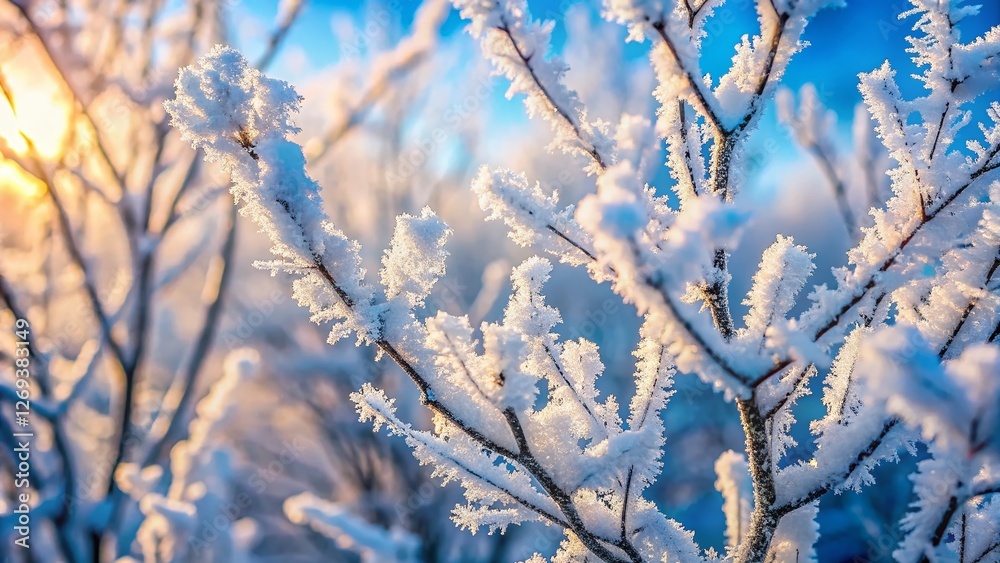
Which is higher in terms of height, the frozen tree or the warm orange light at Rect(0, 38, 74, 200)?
the warm orange light at Rect(0, 38, 74, 200)

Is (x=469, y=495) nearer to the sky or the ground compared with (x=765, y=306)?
nearer to the ground

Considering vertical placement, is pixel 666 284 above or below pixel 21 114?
below

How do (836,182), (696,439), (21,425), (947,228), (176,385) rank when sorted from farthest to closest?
(696,439) < (836,182) < (176,385) < (21,425) < (947,228)

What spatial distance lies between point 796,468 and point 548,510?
478 mm

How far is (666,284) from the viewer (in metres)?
0.60

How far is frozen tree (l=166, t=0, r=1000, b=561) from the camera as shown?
0.69m

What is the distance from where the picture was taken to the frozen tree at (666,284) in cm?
69

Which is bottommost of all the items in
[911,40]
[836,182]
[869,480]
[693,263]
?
[869,480]

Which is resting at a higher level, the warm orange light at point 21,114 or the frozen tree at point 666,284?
the warm orange light at point 21,114

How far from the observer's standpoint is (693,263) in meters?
0.58

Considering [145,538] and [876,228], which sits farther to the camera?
[145,538]

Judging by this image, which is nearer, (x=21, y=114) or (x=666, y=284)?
(x=666, y=284)

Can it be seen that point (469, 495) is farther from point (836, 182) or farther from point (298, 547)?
point (298, 547)

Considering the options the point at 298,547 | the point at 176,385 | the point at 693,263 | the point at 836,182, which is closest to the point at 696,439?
the point at 836,182
